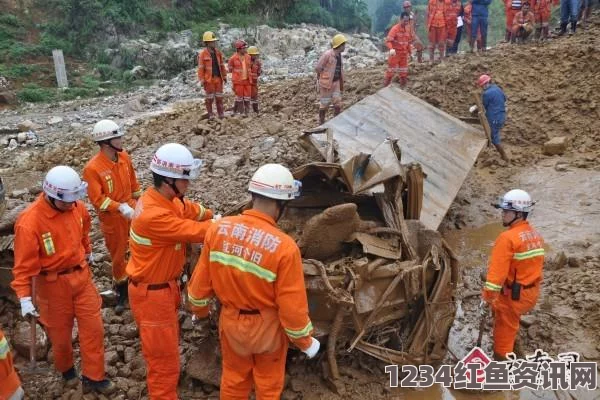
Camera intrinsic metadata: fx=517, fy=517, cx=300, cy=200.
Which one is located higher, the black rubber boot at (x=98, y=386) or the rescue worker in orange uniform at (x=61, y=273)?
the rescue worker in orange uniform at (x=61, y=273)

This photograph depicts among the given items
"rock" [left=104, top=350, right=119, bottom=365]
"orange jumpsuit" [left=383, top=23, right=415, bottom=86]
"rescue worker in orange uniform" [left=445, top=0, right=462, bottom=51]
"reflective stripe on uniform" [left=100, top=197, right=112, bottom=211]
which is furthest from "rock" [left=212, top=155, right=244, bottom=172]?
"rescue worker in orange uniform" [left=445, top=0, right=462, bottom=51]

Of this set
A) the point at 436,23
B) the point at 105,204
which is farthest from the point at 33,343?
the point at 436,23

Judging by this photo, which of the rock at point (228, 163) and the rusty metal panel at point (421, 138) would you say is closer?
the rusty metal panel at point (421, 138)

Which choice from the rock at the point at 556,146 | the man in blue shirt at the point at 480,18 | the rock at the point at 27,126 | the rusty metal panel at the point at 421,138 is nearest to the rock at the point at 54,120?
the rock at the point at 27,126

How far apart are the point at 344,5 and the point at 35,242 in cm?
3248

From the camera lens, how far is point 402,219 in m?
4.18

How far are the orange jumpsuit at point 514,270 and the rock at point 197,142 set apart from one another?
538 centimetres

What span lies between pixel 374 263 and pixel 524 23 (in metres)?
11.4

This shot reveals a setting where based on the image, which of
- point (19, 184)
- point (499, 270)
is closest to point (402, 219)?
point (499, 270)

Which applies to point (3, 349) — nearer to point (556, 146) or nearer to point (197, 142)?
point (197, 142)

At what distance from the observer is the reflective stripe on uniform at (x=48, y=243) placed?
11.3 ft

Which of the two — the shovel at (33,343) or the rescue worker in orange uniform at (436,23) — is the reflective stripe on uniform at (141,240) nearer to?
the shovel at (33,343)

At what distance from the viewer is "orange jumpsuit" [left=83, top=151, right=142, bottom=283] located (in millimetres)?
4500

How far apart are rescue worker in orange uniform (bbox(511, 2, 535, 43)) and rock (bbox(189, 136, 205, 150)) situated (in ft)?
29.4
